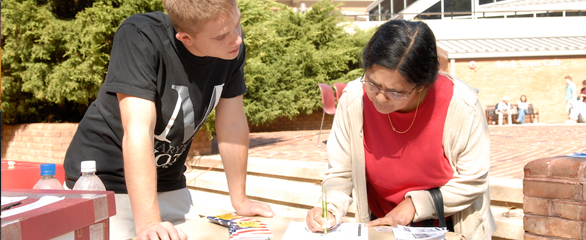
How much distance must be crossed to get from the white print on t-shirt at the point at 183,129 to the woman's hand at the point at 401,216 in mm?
782

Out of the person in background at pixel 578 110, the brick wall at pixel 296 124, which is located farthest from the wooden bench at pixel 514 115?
the brick wall at pixel 296 124

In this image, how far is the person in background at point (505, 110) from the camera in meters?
16.7

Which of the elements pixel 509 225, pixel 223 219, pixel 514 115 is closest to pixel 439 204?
pixel 223 219

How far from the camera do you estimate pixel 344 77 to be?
13.8 metres

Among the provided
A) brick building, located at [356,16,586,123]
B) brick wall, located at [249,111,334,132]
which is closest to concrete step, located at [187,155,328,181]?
brick wall, located at [249,111,334,132]

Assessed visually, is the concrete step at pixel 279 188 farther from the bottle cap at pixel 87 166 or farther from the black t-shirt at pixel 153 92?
the bottle cap at pixel 87 166

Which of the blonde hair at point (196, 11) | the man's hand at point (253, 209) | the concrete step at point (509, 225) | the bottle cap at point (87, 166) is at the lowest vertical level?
the concrete step at point (509, 225)

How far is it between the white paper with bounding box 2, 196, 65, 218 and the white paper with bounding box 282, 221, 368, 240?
742 mm

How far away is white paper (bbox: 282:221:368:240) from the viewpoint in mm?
1647

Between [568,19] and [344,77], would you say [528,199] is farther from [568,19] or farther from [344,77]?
[568,19]

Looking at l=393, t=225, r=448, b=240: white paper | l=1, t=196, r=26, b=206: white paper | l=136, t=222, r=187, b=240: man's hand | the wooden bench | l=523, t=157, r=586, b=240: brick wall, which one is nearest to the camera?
l=1, t=196, r=26, b=206: white paper

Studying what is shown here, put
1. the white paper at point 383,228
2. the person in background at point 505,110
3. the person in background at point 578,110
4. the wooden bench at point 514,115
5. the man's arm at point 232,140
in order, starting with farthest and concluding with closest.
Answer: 1. the wooden bench at point 514,115
2. the person in background at point 505,110
3. the person in background at point 578,110
4. the man's arm at point 232,140
5. the white paper at point 383,228

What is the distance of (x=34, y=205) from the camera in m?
1.12

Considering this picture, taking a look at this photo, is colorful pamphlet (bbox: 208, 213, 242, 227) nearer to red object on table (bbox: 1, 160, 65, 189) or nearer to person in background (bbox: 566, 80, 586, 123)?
red object on table (bbox: 1, 160, 65, 189)
